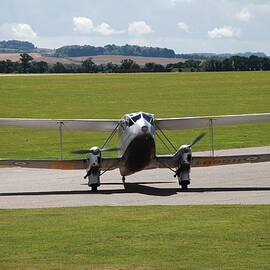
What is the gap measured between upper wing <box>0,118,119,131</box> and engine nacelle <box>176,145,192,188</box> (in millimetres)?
2867

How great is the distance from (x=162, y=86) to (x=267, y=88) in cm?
1315

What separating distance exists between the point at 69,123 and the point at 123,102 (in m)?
51.1

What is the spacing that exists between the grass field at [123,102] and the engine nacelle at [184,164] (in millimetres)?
15495

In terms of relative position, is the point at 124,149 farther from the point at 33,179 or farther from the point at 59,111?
the point at 59,111

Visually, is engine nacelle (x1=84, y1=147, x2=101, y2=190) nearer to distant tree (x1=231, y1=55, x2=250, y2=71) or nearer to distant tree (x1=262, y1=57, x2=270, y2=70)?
distant tree (x1=231, y1=55, x2=250, y2=71)

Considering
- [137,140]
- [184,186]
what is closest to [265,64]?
[184,186]

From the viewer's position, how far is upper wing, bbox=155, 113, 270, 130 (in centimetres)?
2878

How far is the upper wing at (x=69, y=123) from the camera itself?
29.1m

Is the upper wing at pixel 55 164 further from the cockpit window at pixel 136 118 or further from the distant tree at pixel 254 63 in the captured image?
the distant tree at pixel 254 63

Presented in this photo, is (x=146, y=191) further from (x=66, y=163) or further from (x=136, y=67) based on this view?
(x=136, y=67)

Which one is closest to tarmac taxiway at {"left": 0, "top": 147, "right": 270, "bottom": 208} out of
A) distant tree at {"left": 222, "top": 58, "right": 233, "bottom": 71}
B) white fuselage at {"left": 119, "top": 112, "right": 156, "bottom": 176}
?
white fuselage at {"left": 119, "top": 112, "right": 156, "bottom": 176}

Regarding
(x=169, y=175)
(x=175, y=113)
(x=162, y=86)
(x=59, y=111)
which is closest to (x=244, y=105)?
(x=175, y=113)

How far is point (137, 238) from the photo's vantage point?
1695 centimetres

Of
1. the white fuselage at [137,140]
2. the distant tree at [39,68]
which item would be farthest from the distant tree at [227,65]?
the white fuselage at [137,140]
